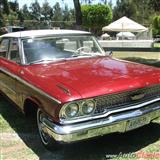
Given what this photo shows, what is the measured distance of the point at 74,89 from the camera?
4.90m

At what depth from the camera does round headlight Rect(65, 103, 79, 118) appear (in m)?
4.80

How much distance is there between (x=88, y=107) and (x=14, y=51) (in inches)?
99.5

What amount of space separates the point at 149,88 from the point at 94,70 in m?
0.89

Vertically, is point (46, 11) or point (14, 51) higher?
point (14, 51)

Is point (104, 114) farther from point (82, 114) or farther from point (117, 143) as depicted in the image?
point (117, 143)

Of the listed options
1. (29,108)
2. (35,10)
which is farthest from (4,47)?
(35,10)

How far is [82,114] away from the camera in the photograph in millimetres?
4855

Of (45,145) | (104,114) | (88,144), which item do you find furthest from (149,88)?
(45,145)

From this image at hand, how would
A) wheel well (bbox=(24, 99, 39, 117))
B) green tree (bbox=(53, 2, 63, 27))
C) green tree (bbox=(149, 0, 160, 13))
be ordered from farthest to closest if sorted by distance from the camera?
1. green tree (bbox=(53, 2, 63, 27))
2. green tree (bbox=(149, 0, 160, 13))
3. wheel well (bbox=(24, 99, 39, 117))

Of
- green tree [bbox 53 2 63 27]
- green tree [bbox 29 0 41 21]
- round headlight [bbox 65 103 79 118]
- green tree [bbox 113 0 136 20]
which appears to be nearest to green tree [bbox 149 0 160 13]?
round headlight [bbox 65 103 79 118]

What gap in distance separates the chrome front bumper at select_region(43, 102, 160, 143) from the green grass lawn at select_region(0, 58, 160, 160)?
0.41 m

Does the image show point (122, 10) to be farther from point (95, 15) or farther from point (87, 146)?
point (87, 146)

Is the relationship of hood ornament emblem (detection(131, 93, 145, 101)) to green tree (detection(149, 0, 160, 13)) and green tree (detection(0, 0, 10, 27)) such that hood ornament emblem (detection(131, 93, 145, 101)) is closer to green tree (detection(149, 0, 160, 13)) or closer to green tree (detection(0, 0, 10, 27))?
green tree (detection(149, 0, 160, 13))

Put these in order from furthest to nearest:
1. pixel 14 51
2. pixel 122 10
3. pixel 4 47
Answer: pixel 122 10, pixel 4 47, pixel 14 51
